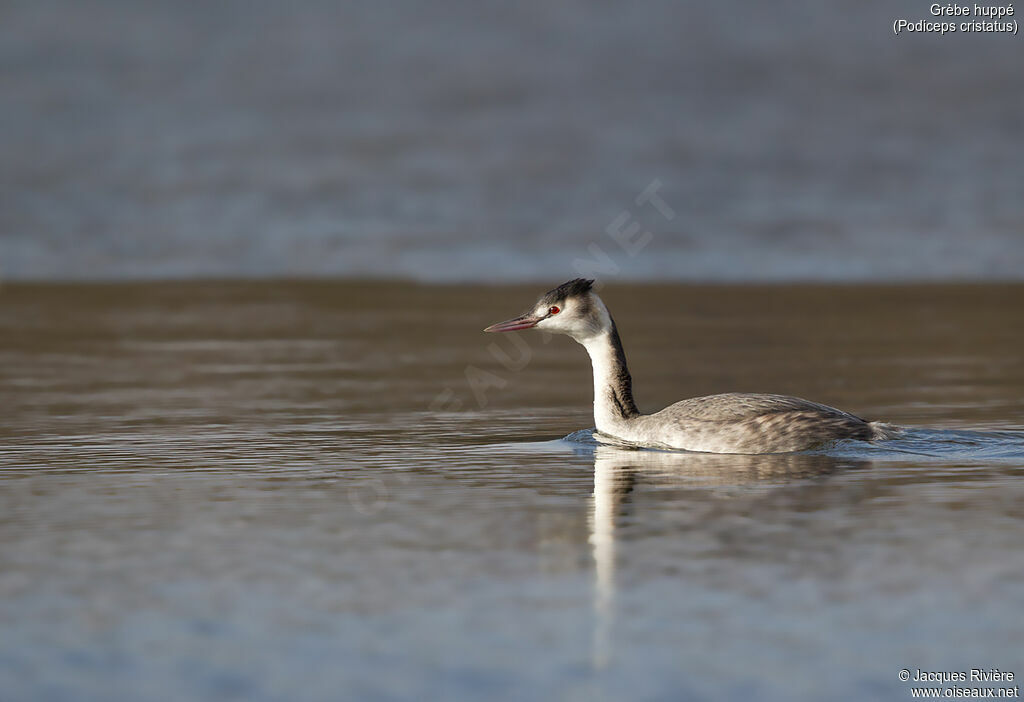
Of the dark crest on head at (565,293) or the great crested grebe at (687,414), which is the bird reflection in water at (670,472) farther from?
the dark crest on head at (565,293)


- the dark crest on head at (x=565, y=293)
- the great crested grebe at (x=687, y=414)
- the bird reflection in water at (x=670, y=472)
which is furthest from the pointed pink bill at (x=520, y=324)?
the bird reflection in water at (x=670, y=472)

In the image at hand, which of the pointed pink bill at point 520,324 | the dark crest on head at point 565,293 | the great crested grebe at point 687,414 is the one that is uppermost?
the dark crest on head at point 565,293

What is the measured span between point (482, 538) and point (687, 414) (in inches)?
150

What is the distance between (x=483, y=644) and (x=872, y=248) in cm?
2678

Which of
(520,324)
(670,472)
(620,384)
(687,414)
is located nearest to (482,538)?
(670,472)

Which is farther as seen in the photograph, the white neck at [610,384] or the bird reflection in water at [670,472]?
the white neck at [610,384]

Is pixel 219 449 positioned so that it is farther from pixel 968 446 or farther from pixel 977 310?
pixel 977 310

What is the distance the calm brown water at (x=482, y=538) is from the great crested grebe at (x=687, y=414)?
0.68ft

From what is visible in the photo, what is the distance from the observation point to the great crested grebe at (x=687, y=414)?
12.2 meters

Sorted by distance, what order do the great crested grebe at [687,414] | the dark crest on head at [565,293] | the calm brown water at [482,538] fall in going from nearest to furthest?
1. the calm brown water at [482,538]
2. the great crested grebe at [687,414]
3. the dark crest on head at [565,293]

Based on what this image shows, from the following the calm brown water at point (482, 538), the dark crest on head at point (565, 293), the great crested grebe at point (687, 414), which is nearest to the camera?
the calm brown water at point (482, 538)

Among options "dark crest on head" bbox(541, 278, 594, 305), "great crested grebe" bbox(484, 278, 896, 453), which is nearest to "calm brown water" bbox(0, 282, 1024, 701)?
"great crested grebe" bbox(484, 278, 896, 453)

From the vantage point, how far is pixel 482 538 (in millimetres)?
9102

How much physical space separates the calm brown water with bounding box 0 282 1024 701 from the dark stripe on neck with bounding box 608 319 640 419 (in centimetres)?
37
